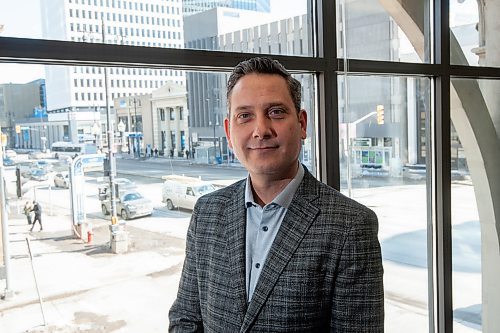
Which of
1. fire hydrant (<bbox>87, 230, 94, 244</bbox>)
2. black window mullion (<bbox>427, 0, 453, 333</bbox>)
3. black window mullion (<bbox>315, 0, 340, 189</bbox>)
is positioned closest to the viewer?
fire hydrant (<bbox>87, 230, 94, 244</bbox>)

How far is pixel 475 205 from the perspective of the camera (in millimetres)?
3904

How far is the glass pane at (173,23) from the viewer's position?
1.86 m

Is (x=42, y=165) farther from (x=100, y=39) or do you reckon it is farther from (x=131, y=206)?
(x=100, y=39)

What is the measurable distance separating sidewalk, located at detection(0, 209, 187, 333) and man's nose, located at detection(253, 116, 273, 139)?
1095mm

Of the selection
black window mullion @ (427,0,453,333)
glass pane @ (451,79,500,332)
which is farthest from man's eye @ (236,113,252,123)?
glass pane @ (451,79,500,332)

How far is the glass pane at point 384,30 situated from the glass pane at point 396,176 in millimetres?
147

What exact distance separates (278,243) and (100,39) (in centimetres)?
116

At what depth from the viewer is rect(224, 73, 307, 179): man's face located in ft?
4.15

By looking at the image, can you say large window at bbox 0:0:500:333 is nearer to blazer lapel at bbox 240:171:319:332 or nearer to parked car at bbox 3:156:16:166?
parked car at bbox 3:156:16:166

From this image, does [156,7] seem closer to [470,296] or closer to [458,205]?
[458,205]

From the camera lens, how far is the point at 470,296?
3801 millimetres

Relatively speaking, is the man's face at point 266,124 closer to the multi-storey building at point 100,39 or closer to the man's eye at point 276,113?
the man's eye at point 276,113

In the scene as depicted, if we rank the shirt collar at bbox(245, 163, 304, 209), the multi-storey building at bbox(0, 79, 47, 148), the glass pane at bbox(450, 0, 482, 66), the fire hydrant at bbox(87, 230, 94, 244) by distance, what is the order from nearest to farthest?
the shirt collar at bbox(245, 163, 304, 209)
the multi-storey building at bbox(0, 79, 47, 148)
the fire hydrant at bbox(87, 230, 94, 244)
the glass pane at bbox(450, 0, 482, 66)

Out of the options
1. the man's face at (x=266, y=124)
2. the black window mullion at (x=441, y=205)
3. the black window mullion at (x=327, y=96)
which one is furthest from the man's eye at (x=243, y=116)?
the black window mullion at (x=441, y=205)
